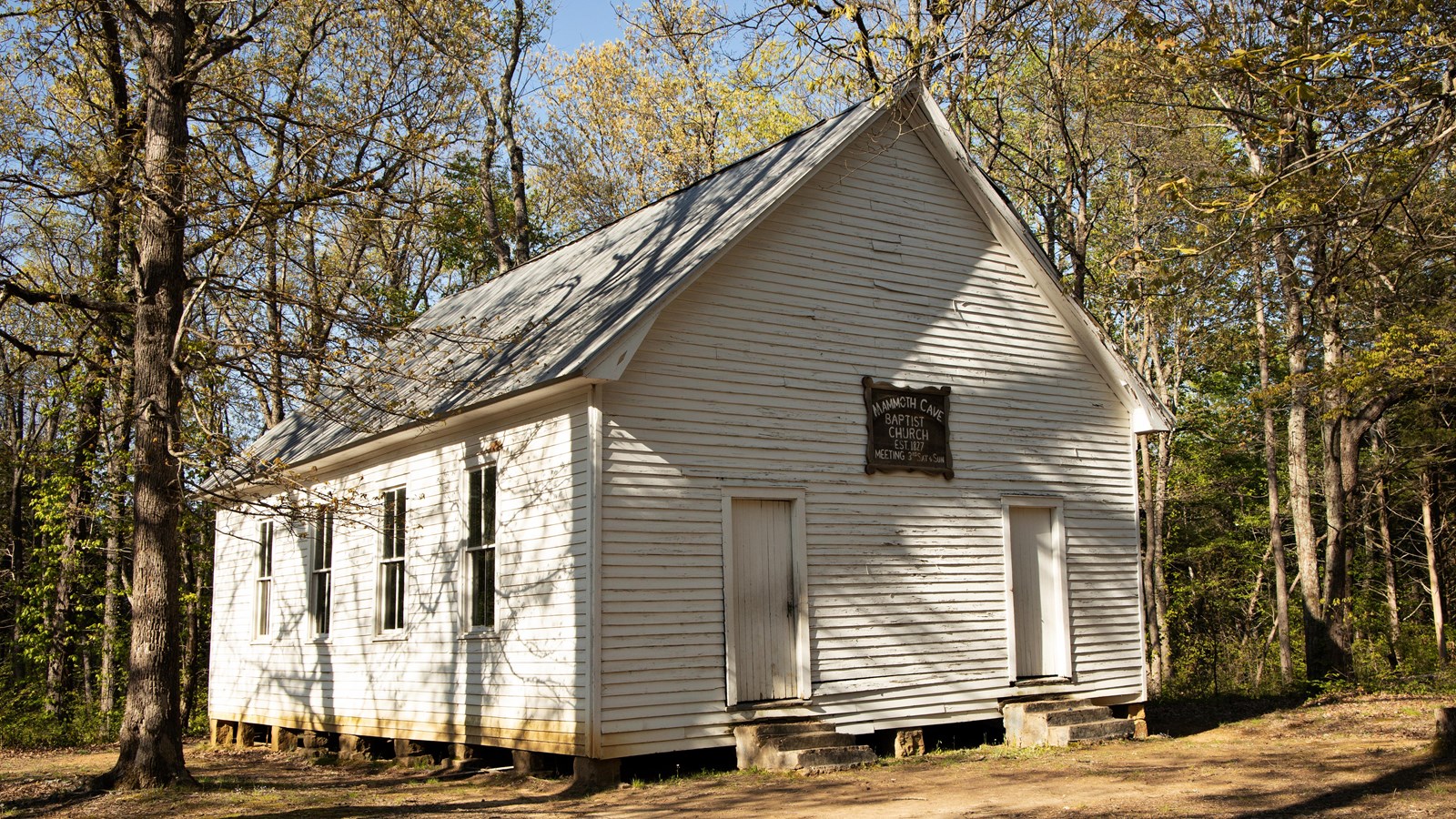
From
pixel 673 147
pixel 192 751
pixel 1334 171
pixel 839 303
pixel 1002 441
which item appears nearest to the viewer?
pixel 1334 171

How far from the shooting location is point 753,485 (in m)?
12.3

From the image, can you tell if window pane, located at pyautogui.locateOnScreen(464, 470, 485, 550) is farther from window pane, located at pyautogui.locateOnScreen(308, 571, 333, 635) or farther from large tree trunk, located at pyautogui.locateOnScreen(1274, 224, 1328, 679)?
→ large tree trunk, located at pyautogui.locateOnScreen(1274, 224, 1328, 679)

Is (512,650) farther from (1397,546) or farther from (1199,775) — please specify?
(1397,546)

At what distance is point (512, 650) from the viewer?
12.2 meters

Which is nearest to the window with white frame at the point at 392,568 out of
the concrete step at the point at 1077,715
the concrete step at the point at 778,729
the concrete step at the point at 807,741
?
the concrete step at the point at 778,729

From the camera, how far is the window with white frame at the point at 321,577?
16.4 meters

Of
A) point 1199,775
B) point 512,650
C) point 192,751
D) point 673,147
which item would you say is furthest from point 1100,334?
point 673,147

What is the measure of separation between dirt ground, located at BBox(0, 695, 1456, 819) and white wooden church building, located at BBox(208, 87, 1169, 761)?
718 millimetres

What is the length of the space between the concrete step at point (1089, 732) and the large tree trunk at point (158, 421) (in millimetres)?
8951

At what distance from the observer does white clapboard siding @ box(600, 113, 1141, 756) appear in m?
11.6

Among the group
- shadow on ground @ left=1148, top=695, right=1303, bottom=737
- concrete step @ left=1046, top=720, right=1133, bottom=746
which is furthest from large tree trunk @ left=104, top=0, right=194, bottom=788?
shadow on ground @ left=1148, top=695, right=1303, bottom=737

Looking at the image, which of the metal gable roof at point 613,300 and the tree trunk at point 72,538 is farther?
the tree trunk at point 72,538

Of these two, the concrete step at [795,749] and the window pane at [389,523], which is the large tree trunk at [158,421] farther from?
the concrete step at [795,749]

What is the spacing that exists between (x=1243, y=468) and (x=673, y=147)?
17.8 metres
